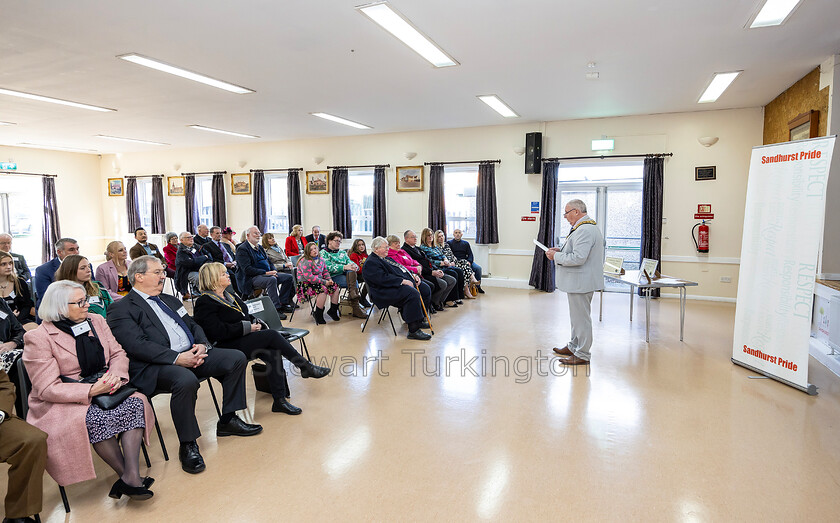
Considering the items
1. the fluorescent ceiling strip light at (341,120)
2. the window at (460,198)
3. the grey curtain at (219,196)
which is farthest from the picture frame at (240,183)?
the window at (460,198)

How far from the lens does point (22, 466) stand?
2.06m

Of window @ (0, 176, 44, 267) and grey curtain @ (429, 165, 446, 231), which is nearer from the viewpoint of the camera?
grey curtain @ (429, 165, 446, 231)

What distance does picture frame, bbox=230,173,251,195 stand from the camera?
11125 mm

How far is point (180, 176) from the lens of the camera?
11.8m

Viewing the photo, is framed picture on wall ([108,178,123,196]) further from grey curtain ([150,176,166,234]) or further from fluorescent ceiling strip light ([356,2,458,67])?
fluorescent ceiling strip light ([356,2,458,67])

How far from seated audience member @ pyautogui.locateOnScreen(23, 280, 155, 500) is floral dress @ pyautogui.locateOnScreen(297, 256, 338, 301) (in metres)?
3.56

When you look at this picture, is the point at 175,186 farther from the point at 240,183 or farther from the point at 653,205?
the point at 653,205

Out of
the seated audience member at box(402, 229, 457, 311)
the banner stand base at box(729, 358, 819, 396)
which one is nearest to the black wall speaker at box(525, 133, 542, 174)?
the seated audience member at box(402, 229, 457, 311)

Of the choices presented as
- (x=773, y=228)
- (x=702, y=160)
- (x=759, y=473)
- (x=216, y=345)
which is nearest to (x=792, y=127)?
(x=702, y=160)

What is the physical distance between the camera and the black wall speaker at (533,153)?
8289 mm

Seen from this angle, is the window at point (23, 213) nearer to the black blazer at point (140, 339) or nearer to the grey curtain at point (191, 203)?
the grey curtain at point (191, 203)

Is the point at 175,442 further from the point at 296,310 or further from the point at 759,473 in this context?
the point at 296,310

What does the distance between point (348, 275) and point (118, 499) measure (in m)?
4.29

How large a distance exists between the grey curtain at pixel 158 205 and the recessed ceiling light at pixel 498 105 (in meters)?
8.96
